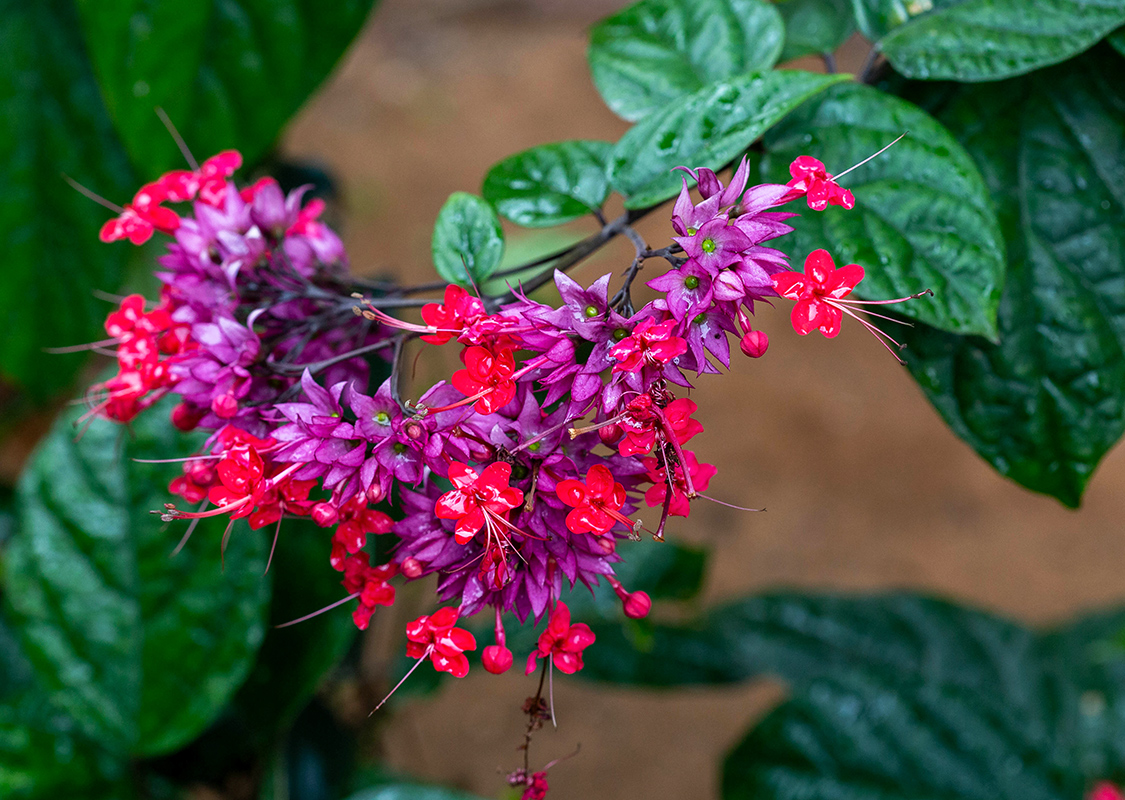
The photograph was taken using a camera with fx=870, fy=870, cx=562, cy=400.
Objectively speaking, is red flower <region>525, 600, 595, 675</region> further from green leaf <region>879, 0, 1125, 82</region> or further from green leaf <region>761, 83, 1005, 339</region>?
green leaf <region>879, 0, 1125, 82</region>

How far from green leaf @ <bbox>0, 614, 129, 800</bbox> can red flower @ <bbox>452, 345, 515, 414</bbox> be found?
835mm

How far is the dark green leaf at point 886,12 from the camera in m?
0.80

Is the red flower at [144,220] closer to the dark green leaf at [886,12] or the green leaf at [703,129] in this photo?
the green leaf at [703,129]

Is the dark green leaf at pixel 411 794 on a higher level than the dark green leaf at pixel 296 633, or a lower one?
lower

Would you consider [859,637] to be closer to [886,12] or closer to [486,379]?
[886,12]

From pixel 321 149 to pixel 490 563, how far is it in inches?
121

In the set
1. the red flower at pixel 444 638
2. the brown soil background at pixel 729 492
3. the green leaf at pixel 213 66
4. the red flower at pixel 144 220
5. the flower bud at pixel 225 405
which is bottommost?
the brown soil background at pixel 729 492

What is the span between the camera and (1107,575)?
242 centimetres

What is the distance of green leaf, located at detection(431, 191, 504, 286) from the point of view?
0.71 metres

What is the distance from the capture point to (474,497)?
21.9 inches

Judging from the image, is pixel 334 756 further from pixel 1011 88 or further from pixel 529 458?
pixel 1011 88

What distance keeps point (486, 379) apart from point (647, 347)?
106 millimetres

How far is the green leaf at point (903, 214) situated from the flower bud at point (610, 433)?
0.76 ft

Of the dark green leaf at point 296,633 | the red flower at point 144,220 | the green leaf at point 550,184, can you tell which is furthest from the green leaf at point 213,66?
the dark green leaf at point 296,633
